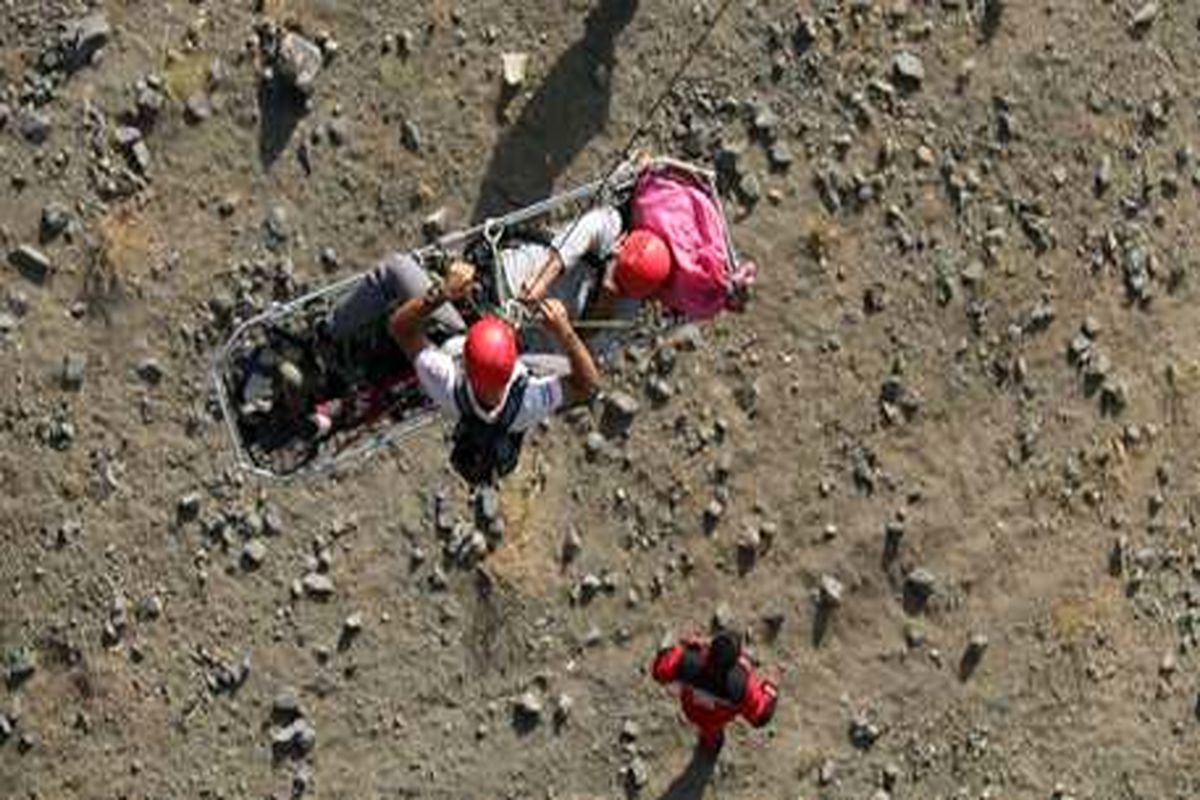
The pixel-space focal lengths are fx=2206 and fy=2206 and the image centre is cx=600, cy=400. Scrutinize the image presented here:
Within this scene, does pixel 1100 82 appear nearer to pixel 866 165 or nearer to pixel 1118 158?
pixel 1118 158

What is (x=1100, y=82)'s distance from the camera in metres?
11.8

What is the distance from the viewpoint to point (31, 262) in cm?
1074

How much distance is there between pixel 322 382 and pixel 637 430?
2.15 metres

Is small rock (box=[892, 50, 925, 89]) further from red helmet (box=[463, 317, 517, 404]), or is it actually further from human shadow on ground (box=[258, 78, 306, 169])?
red helmet (box=[463, 317, 517, 404])

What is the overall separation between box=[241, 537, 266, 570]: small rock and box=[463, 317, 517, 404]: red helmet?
2.47 metres

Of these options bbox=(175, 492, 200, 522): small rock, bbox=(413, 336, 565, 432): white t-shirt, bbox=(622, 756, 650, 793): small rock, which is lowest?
bbox=(622, 756, 650, 793): small rock

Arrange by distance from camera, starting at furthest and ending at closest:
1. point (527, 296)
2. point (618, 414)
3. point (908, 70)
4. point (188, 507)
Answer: point (908, 70) → point (618, 414) → point (188, 507) → point (527, 296)

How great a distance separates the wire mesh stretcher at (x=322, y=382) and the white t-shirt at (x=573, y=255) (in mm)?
86

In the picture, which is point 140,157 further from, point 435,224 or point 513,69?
point 513,69

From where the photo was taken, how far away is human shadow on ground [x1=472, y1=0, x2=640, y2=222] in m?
11.1

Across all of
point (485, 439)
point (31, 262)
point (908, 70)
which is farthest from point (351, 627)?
point (908, 70)

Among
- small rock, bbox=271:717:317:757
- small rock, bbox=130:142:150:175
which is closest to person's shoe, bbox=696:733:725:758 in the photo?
A: small rock, bbox=271:717:317:757

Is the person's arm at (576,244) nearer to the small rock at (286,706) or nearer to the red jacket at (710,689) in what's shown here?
the red jacket at (710,689)

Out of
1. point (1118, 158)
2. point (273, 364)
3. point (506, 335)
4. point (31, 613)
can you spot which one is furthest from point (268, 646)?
point (1118, 158)
